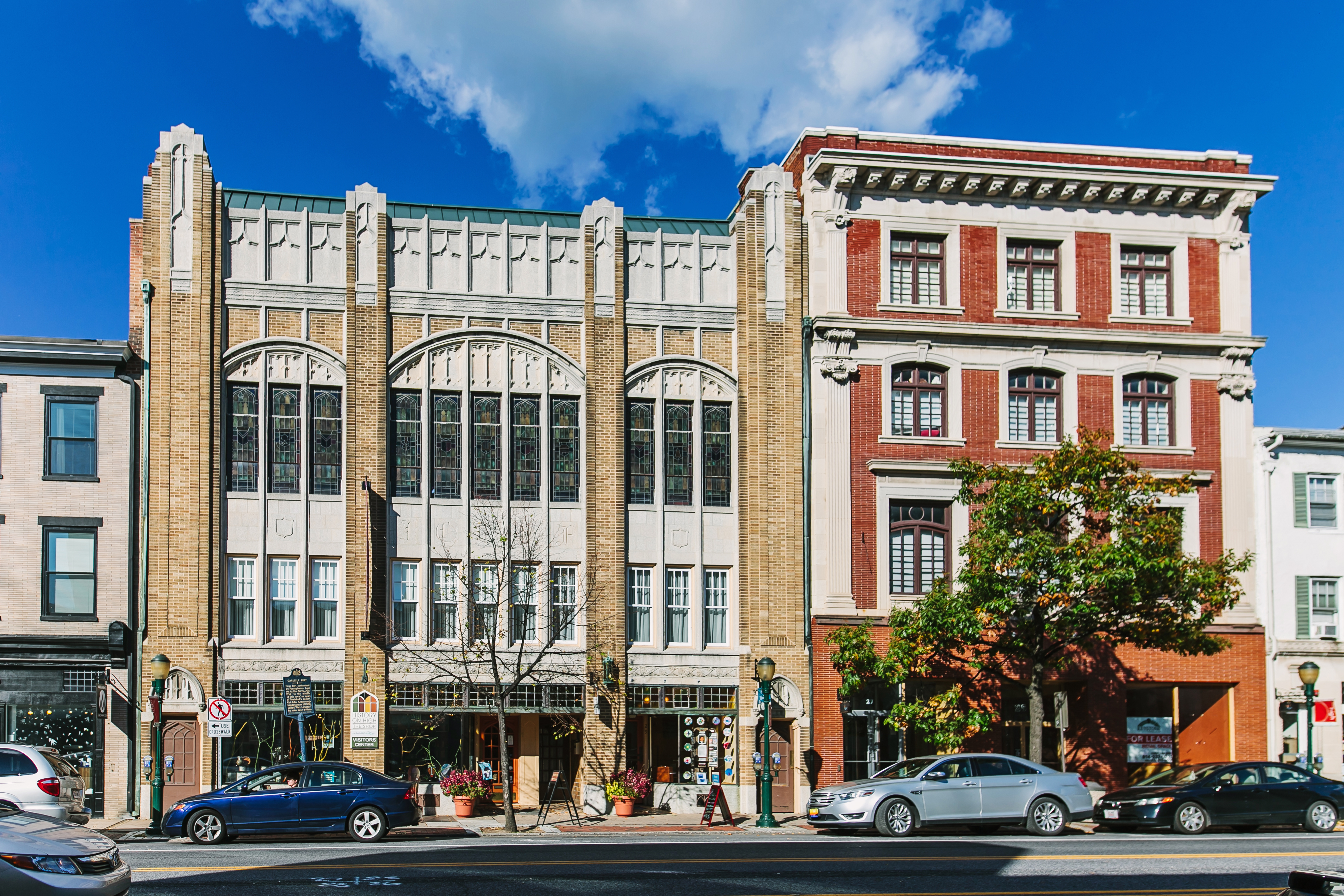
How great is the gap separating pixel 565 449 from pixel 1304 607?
18.6m

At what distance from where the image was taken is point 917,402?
31938 millimetres

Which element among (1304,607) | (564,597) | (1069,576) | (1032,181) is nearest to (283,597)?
(564,597)

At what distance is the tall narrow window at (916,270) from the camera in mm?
32406

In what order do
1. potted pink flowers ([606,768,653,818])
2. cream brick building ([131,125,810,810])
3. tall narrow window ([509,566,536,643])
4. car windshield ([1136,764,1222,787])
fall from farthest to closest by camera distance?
1. cream brick building ([131,125,810,810])
2. tall narrow window ([509,566,536,643])
3. potted pink flowers ([606,768,653,818])
4. car windshield ([1136,764,1222,787])

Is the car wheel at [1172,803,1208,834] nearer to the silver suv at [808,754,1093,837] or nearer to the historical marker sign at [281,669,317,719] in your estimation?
the silver suv at [808,754,1093,837]

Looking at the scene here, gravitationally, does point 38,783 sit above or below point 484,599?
below

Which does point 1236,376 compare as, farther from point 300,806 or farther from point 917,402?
point 300,806

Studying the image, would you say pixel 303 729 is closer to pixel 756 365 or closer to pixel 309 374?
pixel 309 374

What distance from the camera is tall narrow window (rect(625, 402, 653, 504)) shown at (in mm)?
31125

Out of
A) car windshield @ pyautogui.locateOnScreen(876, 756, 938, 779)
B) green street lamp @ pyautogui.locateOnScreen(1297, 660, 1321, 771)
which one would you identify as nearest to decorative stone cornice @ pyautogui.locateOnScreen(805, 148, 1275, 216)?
green street lamp @ pyautogui.locateOnScreen(1297, 660, 1321, 771)

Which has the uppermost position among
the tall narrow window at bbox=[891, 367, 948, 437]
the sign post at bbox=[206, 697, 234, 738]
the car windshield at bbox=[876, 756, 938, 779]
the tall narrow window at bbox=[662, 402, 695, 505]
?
the tall narrow window at bbox=[891, 367, 948, 437]

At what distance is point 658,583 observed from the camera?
1209 inches

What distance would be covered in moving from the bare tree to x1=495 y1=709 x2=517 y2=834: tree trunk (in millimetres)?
2246

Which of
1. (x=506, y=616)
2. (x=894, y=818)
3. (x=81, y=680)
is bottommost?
(x=894, y=818)
